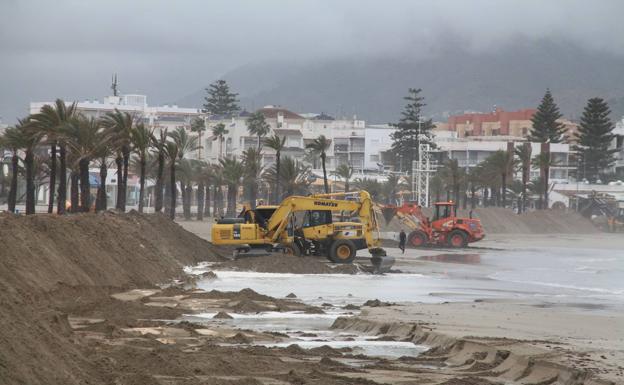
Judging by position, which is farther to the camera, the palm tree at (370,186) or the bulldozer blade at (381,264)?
the palm tree at (370,186)

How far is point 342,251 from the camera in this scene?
135 feet

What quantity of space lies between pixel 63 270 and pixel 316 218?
16435mm

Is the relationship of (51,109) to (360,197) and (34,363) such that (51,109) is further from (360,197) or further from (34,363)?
(34,363)

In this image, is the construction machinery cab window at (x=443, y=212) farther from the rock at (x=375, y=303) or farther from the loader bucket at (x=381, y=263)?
the rock at (x=375, y=303)

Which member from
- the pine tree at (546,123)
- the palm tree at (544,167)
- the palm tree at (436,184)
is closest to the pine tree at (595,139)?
the pine tree at (546,123)

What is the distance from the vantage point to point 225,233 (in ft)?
134

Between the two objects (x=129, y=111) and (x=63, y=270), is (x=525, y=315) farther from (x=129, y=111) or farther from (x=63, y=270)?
(x=129, y=111)

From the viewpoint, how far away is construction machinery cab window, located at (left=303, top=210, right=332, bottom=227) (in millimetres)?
41656

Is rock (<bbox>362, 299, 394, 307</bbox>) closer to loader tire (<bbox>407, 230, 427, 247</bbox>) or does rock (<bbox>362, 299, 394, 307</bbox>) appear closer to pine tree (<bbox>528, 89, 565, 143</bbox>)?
loader tire (<bbox>407, 230, 427, 247</bbox>)

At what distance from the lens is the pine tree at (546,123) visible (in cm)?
13262

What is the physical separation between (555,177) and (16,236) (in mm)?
130540

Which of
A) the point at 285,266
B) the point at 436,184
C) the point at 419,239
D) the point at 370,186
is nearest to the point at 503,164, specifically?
the point at 436,184

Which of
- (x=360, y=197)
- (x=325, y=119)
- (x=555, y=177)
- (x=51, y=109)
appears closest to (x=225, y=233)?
(x=360, y=197)

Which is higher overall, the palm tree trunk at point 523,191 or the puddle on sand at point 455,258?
the palm tree trunk at point 523,191
